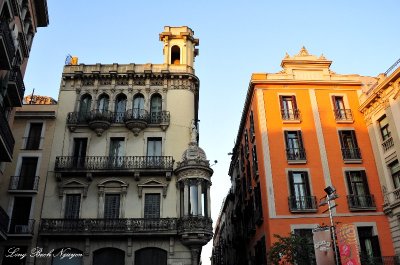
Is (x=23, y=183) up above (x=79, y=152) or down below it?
below

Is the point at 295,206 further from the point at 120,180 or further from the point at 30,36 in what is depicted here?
the point at 30,36

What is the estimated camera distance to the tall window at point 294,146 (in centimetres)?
2788

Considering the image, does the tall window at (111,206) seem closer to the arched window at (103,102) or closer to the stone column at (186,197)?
the stone column at (186,197)

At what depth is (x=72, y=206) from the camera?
1027 inches

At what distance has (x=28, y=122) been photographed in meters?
28.7

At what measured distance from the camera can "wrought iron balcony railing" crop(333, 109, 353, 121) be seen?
29670 mm

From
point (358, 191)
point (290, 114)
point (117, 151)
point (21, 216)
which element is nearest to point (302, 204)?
point (358, 191)

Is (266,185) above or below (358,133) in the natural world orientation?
below

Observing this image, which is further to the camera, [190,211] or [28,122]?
[28,122]

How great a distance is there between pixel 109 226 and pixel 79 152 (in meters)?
6.34

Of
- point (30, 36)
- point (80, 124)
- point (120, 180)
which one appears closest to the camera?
point (30, 36)

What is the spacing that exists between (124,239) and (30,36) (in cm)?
1443

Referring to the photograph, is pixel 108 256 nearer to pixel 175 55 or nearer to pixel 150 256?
pixel 150 256

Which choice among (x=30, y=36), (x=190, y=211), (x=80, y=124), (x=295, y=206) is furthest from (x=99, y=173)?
(x=295, y=206)
